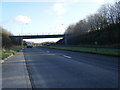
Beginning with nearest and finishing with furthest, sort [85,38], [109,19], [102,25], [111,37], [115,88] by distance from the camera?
1. [115,88]
2. [111,37]
3. [109,19]
4. [102,25]
5. [85,38]

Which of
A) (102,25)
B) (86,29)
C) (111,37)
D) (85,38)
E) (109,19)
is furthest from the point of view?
(86,29)

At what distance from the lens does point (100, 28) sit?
214 feet

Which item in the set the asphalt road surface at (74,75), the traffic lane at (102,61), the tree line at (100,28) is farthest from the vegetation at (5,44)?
the tree line at (100,28)

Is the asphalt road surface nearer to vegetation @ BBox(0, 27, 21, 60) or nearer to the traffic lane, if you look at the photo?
the traffic lane

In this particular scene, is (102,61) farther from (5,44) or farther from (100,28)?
(100,28)

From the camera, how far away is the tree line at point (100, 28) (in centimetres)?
5044

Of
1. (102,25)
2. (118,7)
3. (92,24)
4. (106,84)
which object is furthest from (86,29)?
(106,84)

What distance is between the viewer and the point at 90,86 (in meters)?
6.55

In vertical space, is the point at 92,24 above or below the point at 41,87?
above

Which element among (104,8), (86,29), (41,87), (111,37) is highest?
(104,8)

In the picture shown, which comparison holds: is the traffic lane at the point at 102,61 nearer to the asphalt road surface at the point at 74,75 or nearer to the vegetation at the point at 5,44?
the asphalt road surface at the point at 74,75

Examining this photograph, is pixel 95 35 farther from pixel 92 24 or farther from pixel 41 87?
pixel 41 87

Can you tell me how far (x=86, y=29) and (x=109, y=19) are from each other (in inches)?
695

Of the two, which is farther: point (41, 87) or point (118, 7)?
point (118, 7)
